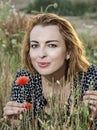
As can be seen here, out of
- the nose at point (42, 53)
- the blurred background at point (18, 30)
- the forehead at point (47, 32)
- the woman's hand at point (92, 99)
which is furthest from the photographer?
the blurred background at point (18, 30)

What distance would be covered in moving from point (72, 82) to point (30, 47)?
0.37 metres

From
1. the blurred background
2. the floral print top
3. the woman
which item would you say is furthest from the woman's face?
the blurred background

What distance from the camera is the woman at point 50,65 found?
11.8ft

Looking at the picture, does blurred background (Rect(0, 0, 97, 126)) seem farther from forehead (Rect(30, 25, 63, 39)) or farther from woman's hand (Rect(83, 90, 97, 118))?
woman's hand (Rect(83, 90, 97, 118))

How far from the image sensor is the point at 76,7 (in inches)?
443

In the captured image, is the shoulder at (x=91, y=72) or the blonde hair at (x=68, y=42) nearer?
the blonde hair at (x=68, y=42)

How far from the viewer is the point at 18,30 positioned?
22.1 ft

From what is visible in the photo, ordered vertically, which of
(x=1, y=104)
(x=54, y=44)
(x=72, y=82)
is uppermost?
(x=54, y=44)

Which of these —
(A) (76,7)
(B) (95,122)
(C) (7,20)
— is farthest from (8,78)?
(A) (76,7)

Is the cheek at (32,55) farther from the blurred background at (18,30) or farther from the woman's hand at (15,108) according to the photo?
the blurred background at (18,30)

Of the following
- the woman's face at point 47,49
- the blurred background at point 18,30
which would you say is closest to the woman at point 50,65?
the woman's face at point 47,49

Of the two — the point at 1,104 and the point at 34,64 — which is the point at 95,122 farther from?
the point at 1,104

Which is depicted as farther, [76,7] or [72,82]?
[76,7]

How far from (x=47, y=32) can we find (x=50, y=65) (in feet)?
0.76
